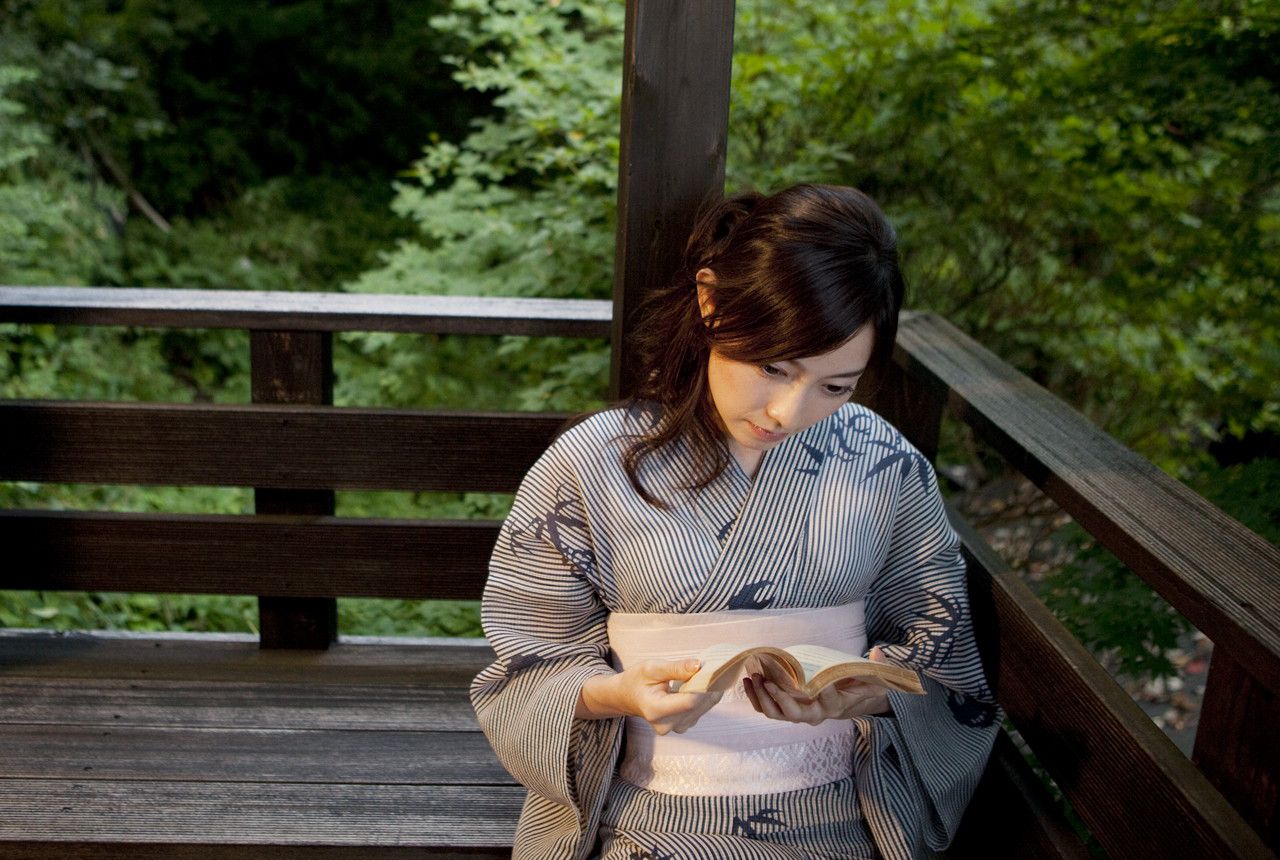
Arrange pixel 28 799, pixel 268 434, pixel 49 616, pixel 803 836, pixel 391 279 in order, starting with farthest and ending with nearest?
pixel 391 279 → pixel 49 616 → pixel 268 434 → pixel 28 799 → pixel 803 836

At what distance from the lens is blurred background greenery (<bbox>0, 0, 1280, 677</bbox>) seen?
Result: 3.23 meters

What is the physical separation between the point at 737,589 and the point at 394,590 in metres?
1.13

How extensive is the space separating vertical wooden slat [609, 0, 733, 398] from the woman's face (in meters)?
0.48

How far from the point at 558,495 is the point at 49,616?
2786 millimetres

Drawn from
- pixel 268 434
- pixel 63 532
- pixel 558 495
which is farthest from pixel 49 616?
pixel 558 495

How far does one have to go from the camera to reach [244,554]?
7.93 feet

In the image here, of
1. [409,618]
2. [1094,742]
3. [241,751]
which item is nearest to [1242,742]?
[1094,742]

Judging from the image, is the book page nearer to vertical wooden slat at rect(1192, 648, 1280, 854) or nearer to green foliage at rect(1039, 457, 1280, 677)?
vertical wooden slat at rect(1192, 648, 1280, 854)

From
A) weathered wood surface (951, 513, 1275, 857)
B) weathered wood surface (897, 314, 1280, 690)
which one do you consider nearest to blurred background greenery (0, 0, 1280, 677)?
weathered wood surface (897, 314, 1280, 690)

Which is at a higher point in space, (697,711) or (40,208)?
(697,711)

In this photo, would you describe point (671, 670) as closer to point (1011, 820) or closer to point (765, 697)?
point (765, 697)

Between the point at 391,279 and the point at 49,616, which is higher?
the point at 391,279

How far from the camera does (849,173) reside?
443 cm

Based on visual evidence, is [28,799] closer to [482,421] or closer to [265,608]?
[265,608]
